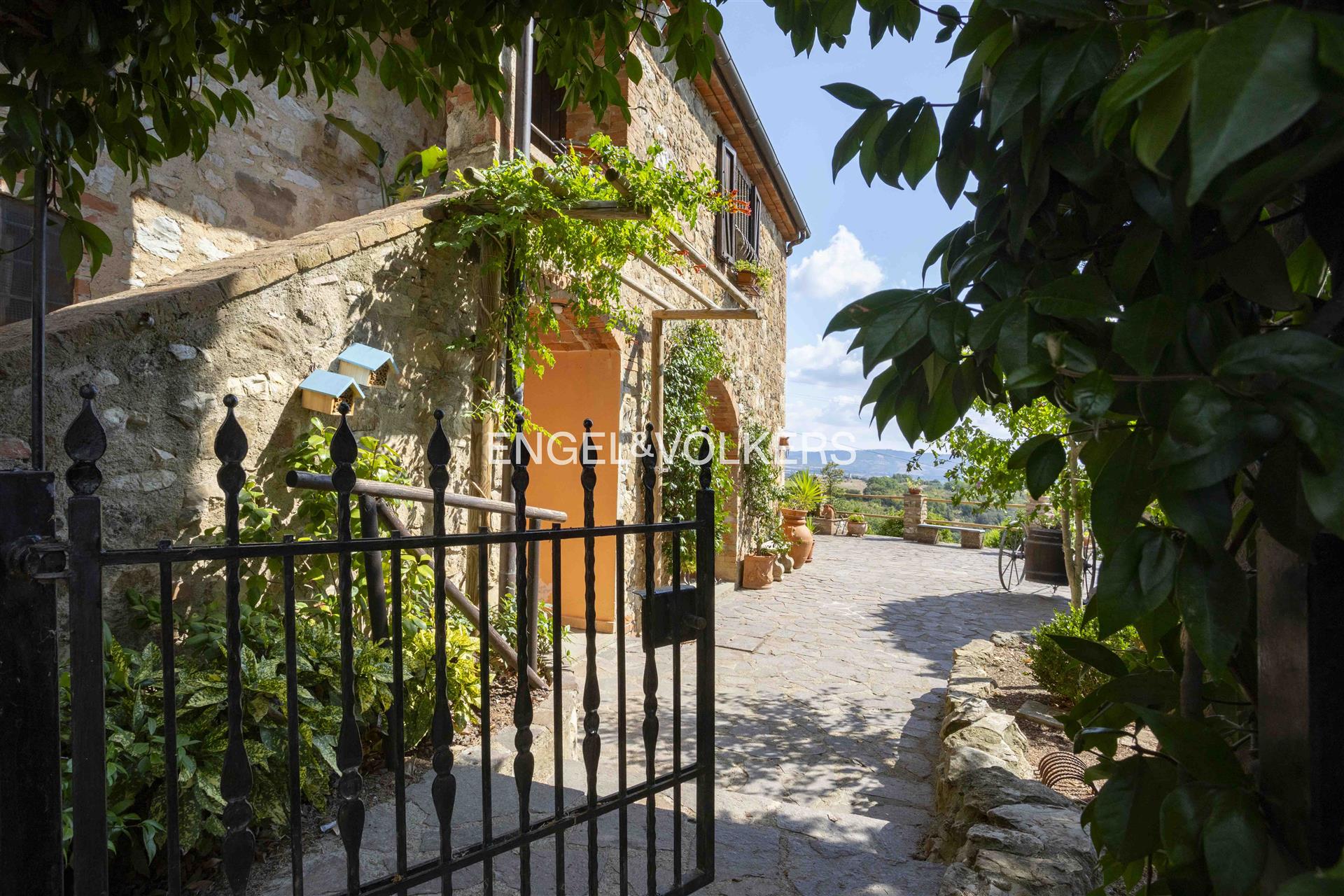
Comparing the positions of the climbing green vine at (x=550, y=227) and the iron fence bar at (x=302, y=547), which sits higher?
the climbing green vine at (x=550, y=227)

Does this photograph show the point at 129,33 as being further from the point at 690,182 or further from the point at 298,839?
the point at 690,182

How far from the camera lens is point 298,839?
1.22 m

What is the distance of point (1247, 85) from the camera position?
39 cm

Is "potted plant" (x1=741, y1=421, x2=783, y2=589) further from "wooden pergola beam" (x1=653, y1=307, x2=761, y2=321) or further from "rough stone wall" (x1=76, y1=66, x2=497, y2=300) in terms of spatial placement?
"rough stone wall" (x1=76, y1=66, x2=497, y2=300)

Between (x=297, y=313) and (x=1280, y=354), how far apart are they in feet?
11.1

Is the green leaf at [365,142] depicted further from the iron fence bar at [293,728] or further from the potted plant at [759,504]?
the potted plant at [759,504]

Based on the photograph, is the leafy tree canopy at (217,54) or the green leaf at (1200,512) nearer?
the green leaf at (1200,512)

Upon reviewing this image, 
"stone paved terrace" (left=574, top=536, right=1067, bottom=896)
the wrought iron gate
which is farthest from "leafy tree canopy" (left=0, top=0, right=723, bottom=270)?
"stone paved terrace" (left=574, top=536, right=1067, bottom=896)

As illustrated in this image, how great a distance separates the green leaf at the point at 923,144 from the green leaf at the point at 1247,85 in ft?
1.50

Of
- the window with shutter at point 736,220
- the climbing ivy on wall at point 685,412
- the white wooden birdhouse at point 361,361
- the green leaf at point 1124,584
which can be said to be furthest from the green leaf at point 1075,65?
the window with shutter at point 736,220

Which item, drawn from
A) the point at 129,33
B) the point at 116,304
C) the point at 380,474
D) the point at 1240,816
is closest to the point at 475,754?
the point at 380,474

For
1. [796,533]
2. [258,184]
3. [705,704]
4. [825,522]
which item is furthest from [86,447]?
[825,522]

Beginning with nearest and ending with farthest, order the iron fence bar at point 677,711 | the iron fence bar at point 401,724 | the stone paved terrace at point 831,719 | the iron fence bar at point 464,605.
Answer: the iron fence bar at point 401,724, the iron fence bar at point 677,711, the stone paved terrace at point 831,719, the iron fence bar at point 464,605

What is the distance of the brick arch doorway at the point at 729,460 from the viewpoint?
26.8ft
